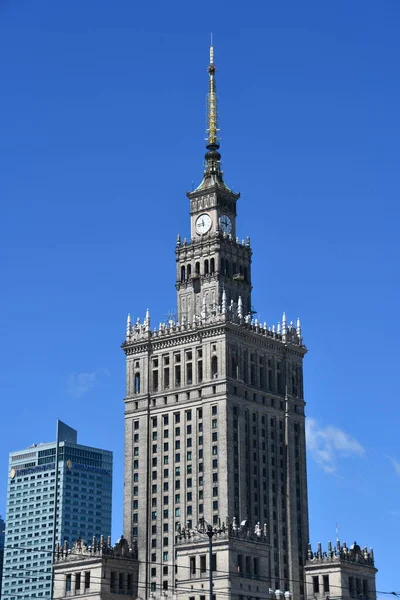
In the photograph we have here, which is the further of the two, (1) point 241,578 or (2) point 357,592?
(2) point 357,592

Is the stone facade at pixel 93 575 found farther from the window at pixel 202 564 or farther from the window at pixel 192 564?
the window at pixel 202 564

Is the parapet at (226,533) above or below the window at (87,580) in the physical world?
above

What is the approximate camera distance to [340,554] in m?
200

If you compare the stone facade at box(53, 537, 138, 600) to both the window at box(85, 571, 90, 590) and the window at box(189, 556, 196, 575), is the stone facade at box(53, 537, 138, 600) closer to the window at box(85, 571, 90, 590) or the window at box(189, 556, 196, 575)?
the window at box(85, 571, 90, 590)

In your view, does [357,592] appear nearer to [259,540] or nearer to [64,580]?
[259,540]

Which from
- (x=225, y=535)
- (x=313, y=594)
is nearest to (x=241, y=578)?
(x=225, y=535)

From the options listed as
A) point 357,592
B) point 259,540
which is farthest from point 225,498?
point 357,592

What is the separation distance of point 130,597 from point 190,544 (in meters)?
14.8

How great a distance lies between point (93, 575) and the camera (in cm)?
19525

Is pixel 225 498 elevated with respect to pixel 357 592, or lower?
elevated

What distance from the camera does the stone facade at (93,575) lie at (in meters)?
194

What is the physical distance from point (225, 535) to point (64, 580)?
28539 millimetres

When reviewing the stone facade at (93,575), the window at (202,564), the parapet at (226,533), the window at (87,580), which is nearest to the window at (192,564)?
the window at (202,564)

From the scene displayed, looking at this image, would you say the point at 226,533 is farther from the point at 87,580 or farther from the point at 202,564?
the point at 87,580
